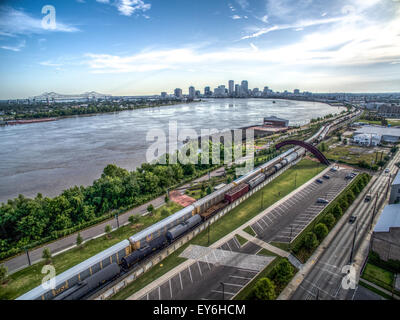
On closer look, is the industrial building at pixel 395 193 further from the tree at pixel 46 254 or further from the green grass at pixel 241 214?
the tree at pixel 46 254

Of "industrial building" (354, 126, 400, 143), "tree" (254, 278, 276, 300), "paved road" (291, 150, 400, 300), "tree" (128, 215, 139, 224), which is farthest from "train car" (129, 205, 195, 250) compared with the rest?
"industrial building" (354, 126, 400, 143)

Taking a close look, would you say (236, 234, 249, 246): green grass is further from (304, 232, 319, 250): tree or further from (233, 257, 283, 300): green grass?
(304, 232, 319, 250): tree

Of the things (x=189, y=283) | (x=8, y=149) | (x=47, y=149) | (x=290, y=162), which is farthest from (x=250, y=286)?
(x=8, y=149)

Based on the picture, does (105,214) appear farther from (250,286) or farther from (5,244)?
(250,286)

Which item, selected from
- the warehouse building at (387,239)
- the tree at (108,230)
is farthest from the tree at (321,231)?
the tree at (108,230)

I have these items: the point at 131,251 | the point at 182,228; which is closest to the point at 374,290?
the point at 182,228

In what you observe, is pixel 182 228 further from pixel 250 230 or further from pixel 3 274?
pixel 3 274
